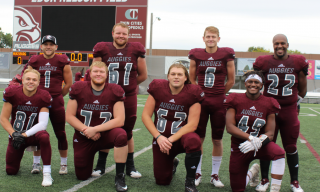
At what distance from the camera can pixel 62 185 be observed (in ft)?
10.6

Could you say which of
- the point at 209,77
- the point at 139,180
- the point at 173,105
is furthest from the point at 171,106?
the point at 139,180

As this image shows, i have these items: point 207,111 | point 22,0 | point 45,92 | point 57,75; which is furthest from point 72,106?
point 22,0

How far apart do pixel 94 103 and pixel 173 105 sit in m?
0.85

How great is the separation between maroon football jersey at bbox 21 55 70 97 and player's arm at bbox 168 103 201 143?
5.28 feet

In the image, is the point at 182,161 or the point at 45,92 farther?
the point at 182,161

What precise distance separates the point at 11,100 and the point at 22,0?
14.8 metres

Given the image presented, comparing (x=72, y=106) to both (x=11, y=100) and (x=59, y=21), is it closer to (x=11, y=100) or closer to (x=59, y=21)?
(x=11, y=100)

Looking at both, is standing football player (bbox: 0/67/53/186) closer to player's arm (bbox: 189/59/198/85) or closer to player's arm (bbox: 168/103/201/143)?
player's arm (bbox: 168/103/201/143)

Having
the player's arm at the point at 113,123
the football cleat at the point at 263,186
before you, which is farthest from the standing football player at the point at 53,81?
the football cleat at the point at 263,186

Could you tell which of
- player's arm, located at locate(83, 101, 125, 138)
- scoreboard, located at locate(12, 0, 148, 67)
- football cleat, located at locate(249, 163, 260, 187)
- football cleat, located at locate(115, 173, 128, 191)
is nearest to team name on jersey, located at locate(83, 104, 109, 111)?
player's arm, located at locate(83, 101, 125, 138)

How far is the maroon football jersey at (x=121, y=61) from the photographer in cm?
368

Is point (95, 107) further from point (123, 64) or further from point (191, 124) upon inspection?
point (191, 124)

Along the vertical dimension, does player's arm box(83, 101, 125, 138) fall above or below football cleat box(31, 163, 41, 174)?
above

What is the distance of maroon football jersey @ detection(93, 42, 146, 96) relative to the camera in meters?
3.68
